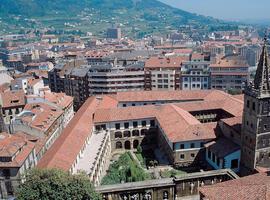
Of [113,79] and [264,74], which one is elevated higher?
[264,74]

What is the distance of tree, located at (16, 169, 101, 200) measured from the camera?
44.5 meters

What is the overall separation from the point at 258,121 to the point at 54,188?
36213 mm

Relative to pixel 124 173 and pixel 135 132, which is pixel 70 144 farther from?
pixel 135 132

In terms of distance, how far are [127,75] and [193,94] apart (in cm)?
3046

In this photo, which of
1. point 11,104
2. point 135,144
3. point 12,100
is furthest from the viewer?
point 12,100

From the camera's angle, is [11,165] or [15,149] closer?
[11,165]

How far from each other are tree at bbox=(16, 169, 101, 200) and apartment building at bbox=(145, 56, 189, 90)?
79.6 meters

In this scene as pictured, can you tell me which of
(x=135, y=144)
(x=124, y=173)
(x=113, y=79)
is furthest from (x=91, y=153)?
(x=113, y=79)

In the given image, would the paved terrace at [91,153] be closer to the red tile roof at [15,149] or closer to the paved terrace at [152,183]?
the paved terrace at [152,183]

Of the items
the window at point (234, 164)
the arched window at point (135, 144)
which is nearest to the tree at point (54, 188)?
the window at point (234, 164)

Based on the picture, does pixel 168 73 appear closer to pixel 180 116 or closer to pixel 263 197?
pixel 180 116

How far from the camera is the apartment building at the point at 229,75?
12388 centimetres

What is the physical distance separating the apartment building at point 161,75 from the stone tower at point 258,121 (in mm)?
62062

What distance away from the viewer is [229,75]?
124062mm
